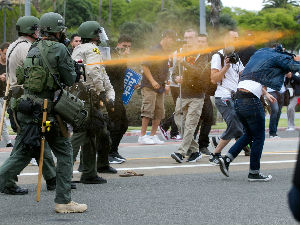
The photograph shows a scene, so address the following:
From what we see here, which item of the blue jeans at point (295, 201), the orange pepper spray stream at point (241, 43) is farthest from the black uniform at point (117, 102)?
the blue jeans at point (295, 201)

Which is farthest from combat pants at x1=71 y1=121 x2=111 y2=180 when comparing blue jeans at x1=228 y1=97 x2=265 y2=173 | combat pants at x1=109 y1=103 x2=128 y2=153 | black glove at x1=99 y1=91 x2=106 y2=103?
combat pants at x1=109 y1=103 x2=128 y2=153

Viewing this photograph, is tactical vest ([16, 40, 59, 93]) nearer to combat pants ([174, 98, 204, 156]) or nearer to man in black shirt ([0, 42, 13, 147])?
combat pants ([174, 98, 204, 156])

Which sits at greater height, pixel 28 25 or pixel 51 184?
pixel 28 25

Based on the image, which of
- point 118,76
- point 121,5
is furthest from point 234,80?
point 121,5

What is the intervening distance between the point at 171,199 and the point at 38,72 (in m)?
1.91

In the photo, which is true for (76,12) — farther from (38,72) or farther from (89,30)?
(38,72)

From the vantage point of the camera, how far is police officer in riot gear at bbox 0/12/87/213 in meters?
6.04

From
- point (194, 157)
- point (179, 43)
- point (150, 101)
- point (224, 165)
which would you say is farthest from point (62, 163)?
point (150, 101)

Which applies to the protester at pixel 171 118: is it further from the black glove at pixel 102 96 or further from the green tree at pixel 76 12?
the green tree at pixel 76 12

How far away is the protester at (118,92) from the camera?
9688 mm

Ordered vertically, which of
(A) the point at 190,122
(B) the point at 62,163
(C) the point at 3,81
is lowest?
(A) the point at 190,122

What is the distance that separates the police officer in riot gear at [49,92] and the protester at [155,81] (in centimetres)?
498

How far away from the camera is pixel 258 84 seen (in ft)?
25.8

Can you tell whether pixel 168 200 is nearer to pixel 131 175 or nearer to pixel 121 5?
pixel 131 175
